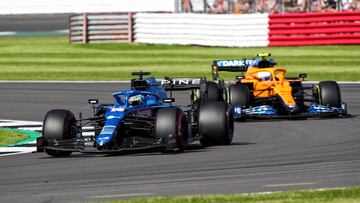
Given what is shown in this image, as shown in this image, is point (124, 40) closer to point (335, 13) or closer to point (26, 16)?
point (335, 13)

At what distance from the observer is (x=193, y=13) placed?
142 feet

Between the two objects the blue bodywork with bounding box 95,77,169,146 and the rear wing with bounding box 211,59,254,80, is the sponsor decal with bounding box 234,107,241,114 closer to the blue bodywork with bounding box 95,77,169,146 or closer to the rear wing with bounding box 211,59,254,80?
the rear wing with bounding box 211,59,254,80

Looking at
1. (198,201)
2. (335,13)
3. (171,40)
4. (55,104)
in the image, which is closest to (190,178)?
(198,201)

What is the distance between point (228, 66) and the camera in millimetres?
22578

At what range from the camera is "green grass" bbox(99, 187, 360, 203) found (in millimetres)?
11276

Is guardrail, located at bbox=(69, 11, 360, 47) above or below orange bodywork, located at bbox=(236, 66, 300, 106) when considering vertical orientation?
above

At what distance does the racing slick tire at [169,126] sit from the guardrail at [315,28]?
24.9 meters

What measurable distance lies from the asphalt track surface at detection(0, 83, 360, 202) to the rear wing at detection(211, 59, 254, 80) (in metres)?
2.14

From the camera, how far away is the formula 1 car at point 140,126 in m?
15.9

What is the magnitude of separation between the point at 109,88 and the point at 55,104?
4.02 metres

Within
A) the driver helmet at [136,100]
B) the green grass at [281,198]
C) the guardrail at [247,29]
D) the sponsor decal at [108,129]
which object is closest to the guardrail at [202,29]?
the guardrail at [247,29]

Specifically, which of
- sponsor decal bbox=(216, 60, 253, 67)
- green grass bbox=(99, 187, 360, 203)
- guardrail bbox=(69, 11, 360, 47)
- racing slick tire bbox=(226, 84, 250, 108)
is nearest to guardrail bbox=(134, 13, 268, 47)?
guardrail bbox=(69, 11, 360, 47)

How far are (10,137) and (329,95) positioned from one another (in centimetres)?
608

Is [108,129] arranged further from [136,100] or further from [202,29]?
[202,29]
